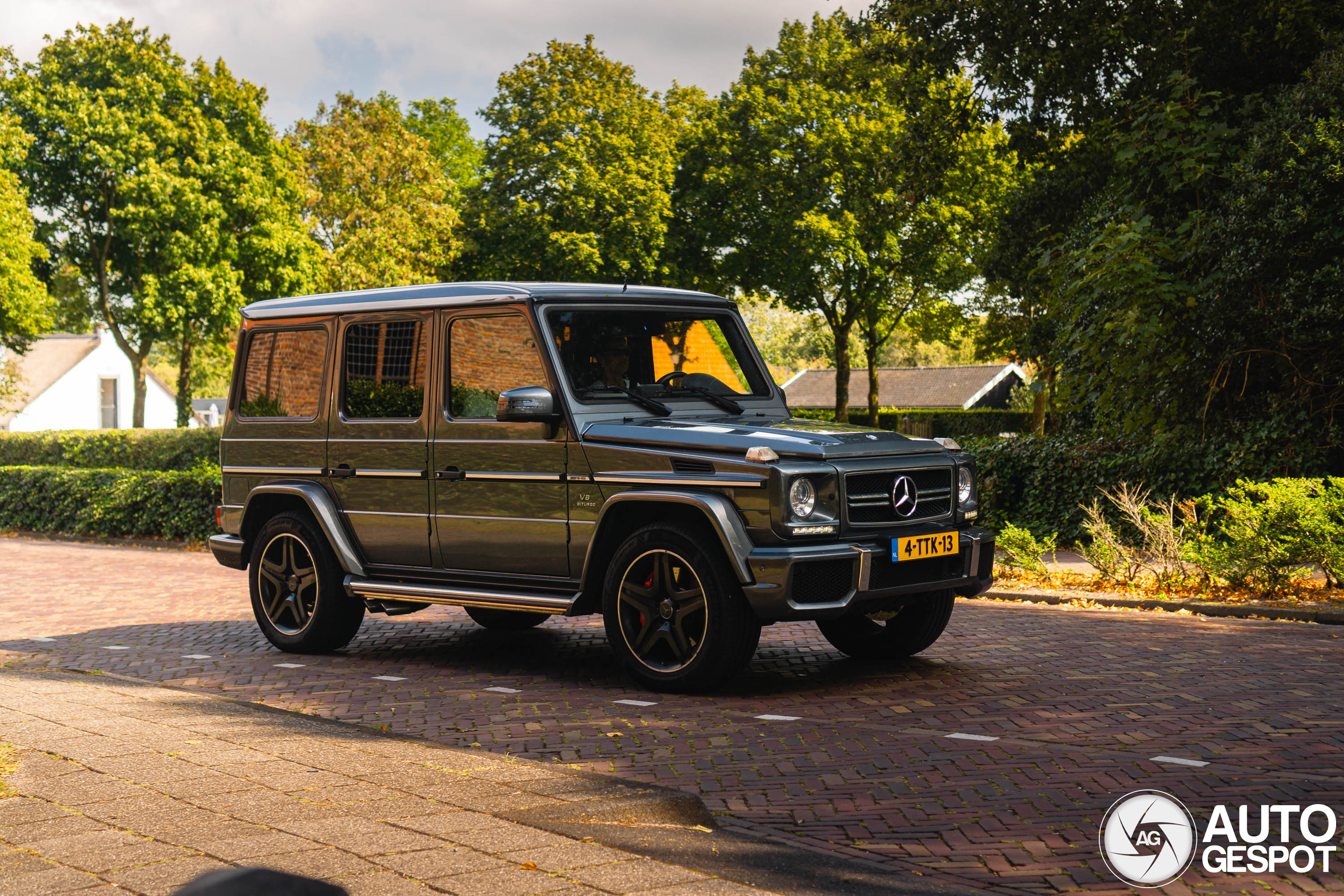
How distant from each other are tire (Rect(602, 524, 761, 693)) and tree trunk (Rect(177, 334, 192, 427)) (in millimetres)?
38521

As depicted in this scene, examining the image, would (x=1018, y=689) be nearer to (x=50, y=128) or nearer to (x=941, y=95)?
(x=941, y=95)

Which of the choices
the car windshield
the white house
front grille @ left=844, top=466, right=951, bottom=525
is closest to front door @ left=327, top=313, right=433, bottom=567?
the car windshield

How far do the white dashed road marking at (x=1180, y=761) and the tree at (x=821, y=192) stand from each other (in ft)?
112

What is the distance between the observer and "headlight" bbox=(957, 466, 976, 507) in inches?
293

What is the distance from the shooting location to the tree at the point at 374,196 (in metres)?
34.5

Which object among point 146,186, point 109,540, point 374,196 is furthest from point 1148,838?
point 146,186

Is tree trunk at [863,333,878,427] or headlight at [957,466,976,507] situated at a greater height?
tree trunk at [863,333,878,427]

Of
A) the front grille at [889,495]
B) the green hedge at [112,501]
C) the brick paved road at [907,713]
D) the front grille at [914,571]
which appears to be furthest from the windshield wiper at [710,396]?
the green hedge at [112,501]

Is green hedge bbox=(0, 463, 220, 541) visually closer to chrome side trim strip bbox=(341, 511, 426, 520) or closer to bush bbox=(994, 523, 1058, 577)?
chrome side trim strip bbox=(341, 511, 426, 520)

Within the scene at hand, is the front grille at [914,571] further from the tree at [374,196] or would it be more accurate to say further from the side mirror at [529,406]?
the tree at [374,196]

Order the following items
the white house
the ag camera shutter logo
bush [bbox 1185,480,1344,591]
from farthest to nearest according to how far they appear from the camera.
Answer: the white house, bush [bbox 1185,480,1344,591], the ag camera shutter logo

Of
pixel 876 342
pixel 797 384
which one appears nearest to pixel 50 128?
pixel 876 342

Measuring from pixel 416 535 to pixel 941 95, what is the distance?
14.3 metres

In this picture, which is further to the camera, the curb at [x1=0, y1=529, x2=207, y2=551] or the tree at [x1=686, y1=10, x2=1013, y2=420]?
the tree at [x1=686, y1=10, x2=1013, y2=420]
